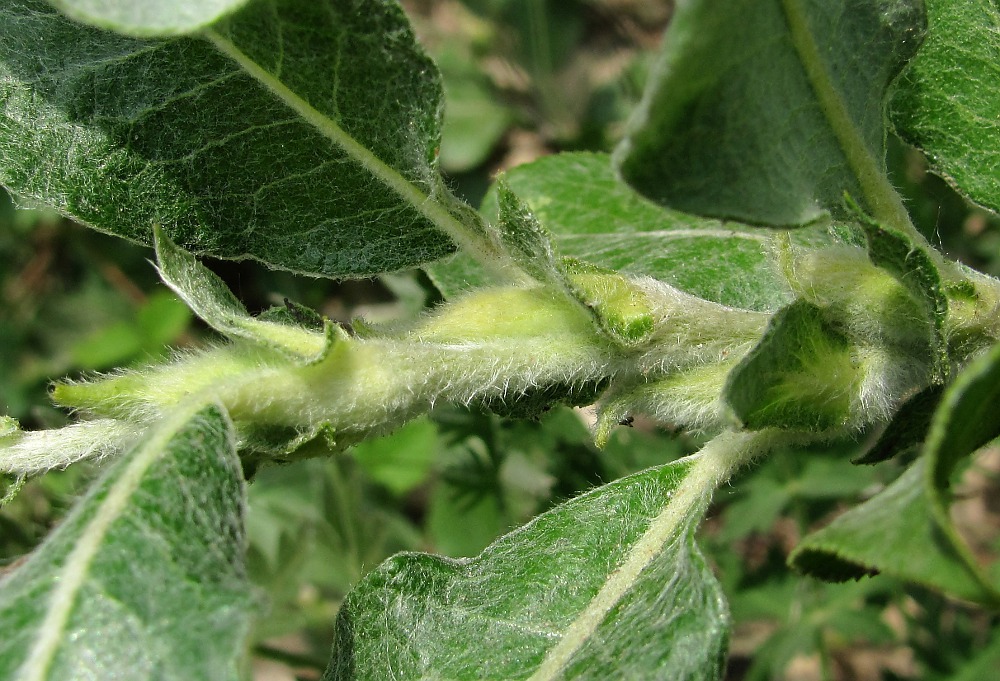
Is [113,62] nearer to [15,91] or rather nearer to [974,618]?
[15,91]

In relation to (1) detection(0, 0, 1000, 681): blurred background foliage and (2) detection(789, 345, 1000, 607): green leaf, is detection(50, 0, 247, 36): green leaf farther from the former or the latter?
(2) detection(789, 345, 1000, 607): green leaf

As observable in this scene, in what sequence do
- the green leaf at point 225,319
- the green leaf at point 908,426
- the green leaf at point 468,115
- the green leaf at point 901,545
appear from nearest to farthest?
the green leaf at point 901,545
the green leaf at point 225,319
the green leaf at point 908,426
the green leaf at point 468,115

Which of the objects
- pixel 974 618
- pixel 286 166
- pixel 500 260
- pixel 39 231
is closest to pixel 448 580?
pixel 500 260

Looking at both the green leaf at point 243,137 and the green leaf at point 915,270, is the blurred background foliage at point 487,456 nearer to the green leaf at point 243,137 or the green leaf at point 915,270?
the green leaf at point 243,137

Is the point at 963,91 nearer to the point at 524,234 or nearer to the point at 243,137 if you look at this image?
the point at 524,234

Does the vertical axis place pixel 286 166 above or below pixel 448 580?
above

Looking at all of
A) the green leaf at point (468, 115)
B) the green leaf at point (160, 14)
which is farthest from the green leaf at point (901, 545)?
the green leaf at point (468, 115)

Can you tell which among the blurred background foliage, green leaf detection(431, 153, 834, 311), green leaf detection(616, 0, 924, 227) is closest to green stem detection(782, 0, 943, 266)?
green leaf detection(616, 0, 924, 227)
